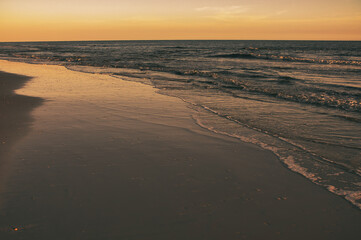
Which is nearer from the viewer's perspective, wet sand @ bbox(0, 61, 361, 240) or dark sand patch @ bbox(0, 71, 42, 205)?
wet sand @ bbox(0, 61, 361, 240)

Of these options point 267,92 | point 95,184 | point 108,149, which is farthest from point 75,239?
point 267,92

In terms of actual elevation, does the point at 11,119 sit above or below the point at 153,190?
above

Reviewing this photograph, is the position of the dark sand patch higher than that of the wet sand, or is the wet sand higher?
the dark sand patch

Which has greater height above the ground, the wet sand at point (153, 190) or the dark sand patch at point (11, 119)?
the dark sand patch at point (11, 119)

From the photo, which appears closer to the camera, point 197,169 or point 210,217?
point 210,217

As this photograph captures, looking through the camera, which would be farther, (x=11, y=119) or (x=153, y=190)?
(x=11, y=119)

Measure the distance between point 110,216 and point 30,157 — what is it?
218 centimetres

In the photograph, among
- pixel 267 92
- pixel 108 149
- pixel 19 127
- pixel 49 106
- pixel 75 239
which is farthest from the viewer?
pixel 267 92

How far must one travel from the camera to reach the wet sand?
2.65 meters

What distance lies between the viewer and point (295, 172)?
399 cm

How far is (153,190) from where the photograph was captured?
334 cm

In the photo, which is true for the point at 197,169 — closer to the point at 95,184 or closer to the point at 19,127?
the point at 95,184

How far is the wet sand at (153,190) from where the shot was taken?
2.65m

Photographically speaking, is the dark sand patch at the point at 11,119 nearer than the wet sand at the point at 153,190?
No
